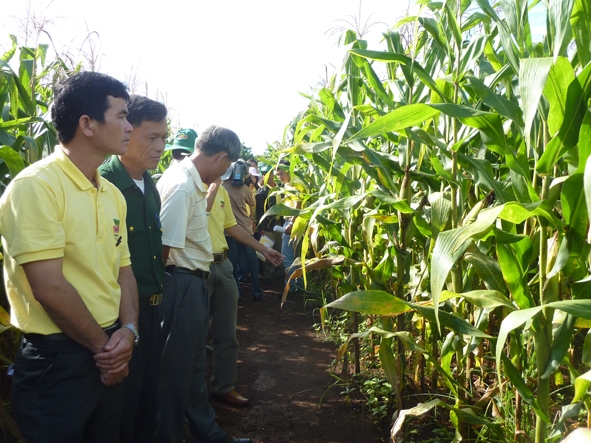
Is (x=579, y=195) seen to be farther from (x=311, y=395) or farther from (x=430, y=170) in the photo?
(x=311, y=395)

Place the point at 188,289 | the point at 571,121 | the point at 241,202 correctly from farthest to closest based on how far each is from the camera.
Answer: the point at 241,202 < the point at 188,289 < the point at 571,121

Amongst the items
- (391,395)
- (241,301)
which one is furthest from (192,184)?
(241,301)

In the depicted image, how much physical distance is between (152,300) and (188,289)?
11.5 inches

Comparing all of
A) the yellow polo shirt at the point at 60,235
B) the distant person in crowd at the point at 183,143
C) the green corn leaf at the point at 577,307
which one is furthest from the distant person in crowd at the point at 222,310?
the green corn leaf at the point at 577,307

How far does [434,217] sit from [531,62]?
0.87m

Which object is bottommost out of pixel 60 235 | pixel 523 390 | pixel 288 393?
pixel 288 393

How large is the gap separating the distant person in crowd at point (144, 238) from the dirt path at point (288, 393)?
2.73ft

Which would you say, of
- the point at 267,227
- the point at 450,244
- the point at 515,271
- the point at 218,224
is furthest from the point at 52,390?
the point at 267,227

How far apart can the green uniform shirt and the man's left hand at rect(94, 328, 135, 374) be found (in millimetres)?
514

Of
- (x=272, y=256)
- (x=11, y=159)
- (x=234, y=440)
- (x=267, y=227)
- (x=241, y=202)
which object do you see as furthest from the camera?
(x=267, y=227)

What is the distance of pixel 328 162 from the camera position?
9.90 ft

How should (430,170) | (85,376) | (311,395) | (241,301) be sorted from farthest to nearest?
1. (241,301)
2. (311,395)
3. (430,170)
4. (85,376)

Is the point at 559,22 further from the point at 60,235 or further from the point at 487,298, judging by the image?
the point at 60,235

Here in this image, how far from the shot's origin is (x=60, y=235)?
1.60 metres
